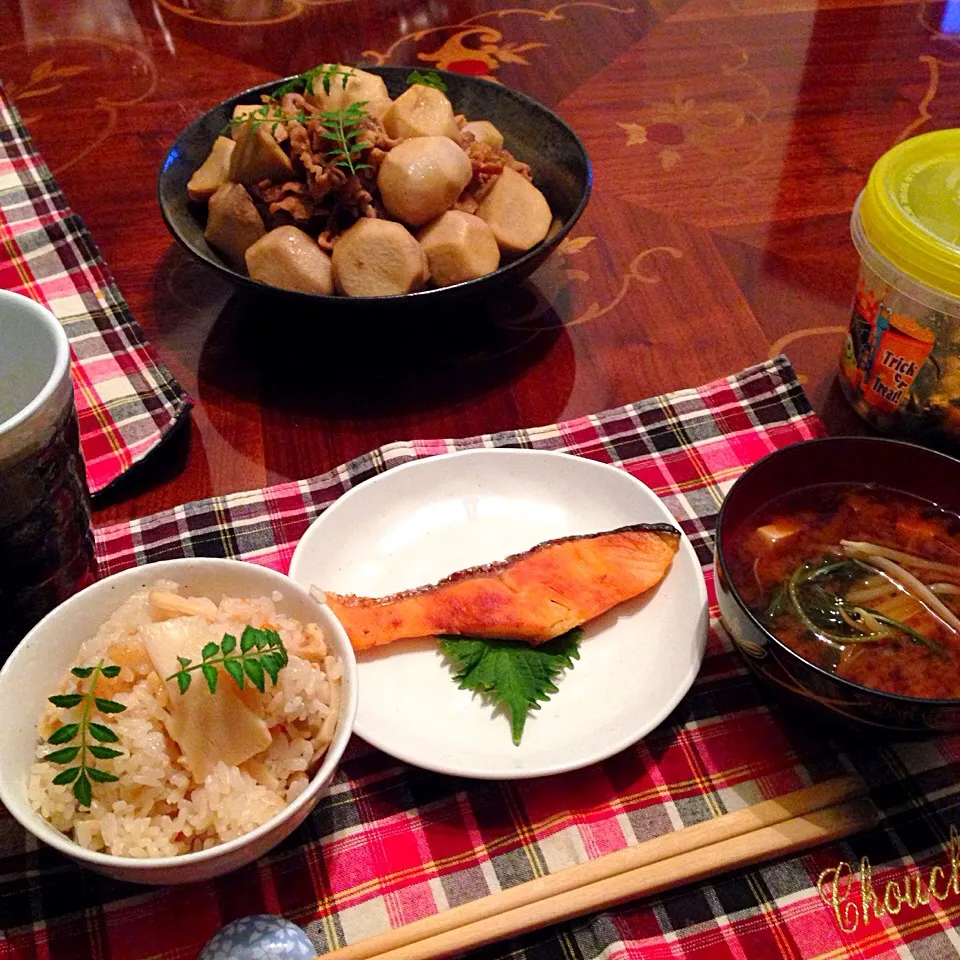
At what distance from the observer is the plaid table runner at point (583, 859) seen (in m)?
0.85

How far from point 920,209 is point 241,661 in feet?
3.27

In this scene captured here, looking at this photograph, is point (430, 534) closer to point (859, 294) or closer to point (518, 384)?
point (518, 384)

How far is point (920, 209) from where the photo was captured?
3.84 feet

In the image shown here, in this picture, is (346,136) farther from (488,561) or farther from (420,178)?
(488,561)

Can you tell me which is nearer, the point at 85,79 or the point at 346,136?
the point at 346,136

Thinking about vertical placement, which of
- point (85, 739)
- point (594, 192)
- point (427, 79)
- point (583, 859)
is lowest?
point (583, 859)

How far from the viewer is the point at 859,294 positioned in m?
1.26

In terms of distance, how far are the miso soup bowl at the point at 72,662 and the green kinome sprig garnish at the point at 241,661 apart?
3.3 inches

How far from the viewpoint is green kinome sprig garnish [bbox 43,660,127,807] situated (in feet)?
2.42

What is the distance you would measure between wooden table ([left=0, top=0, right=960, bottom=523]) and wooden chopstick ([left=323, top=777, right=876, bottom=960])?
0.64 metres

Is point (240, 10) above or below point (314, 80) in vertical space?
below

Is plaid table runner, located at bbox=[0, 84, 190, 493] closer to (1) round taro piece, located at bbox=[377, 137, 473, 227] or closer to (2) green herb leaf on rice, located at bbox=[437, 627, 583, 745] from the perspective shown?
(1) round taro piece, located at bbox=[377, 137, 473, 227]

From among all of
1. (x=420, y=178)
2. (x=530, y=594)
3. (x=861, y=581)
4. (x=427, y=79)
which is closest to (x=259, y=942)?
(x=530, y=594)

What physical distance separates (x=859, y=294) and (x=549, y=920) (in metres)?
0.91
